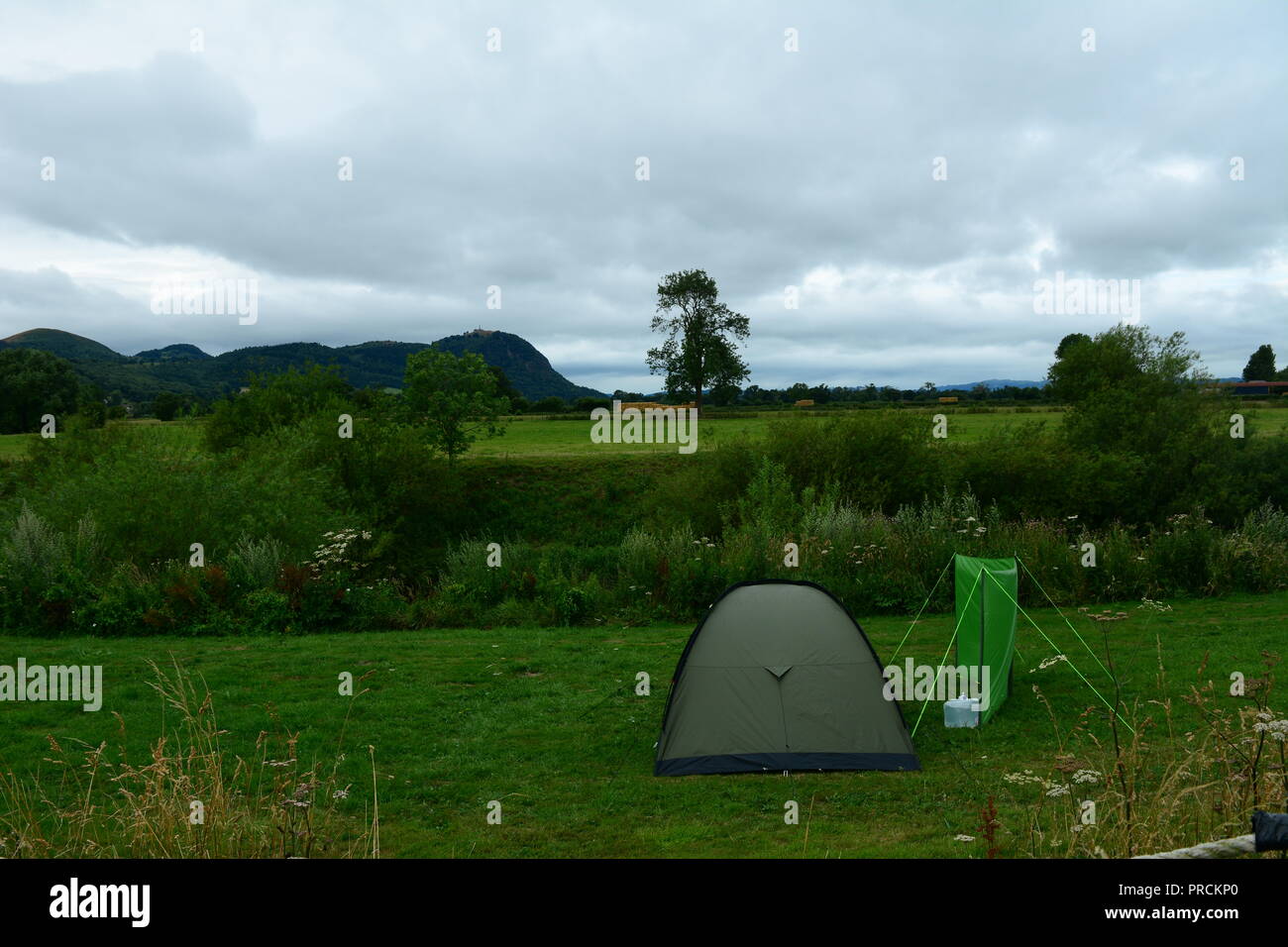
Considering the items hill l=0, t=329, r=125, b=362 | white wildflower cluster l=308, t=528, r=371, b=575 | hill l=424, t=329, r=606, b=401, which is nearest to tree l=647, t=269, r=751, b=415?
white wildflower cluster l=308, t=528, r=371, b=575

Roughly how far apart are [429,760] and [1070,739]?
578cm

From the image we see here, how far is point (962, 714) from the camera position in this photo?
8398mm

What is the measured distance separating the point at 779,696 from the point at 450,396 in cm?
3112

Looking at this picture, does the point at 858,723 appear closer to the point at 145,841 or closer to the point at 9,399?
the point at 145,841

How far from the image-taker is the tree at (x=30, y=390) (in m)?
49.4

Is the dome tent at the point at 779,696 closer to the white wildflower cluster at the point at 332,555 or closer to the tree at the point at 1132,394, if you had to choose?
the white wildflower cluster at the point at 332,555

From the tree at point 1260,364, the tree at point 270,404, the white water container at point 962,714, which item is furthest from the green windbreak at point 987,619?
the tree at point 1260,364

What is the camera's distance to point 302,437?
27.5 m

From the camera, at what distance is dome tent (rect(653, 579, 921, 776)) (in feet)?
24.5

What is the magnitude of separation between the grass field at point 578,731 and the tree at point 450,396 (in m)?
23.6

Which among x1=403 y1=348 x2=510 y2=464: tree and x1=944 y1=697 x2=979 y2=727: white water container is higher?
x1=403 y1=348 x2=510 y2=464: tree

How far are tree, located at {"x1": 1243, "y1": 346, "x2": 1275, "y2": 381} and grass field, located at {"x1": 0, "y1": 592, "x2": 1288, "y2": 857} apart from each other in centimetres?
5757

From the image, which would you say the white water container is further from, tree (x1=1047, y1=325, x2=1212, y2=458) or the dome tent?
tree (x1=1047, y1=325, x2=1212, y2=458)
